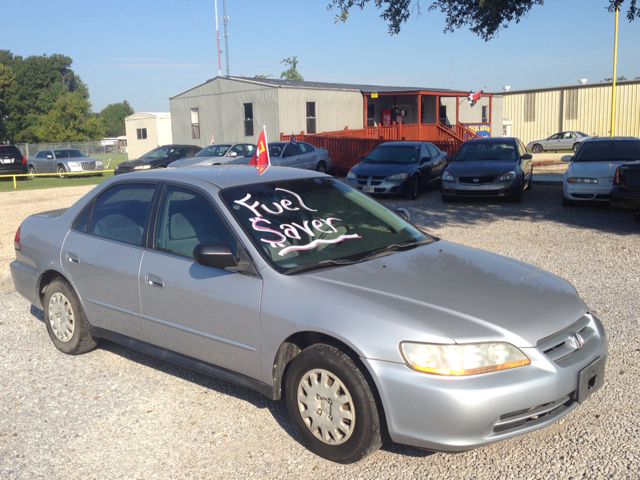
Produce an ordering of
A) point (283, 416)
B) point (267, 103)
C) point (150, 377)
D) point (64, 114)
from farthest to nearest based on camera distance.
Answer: point (64, 114)
point (267, 103)
point (150, 377)
point (283, 416)

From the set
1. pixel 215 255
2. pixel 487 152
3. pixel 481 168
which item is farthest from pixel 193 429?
pixel 487 152

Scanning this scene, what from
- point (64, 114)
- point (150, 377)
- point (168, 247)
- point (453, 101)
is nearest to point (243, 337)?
point (168, 247)

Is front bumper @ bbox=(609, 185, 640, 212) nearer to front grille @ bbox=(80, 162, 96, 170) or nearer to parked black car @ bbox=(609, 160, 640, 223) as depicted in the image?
parked black car @ bbox=(609, 160, 640, 223)

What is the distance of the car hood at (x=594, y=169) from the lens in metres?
11.6

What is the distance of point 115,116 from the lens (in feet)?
456

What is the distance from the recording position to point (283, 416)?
12.9 ft

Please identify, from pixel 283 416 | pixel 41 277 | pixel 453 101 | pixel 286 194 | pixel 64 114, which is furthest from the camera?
pixel 64 114

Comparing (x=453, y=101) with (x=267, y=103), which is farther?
(x=453, y=101)

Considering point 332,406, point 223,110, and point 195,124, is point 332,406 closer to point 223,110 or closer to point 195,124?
point 223,110

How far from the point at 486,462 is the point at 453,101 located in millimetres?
36312

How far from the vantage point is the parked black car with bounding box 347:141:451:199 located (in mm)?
14664

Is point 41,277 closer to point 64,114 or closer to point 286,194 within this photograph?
point 286,194

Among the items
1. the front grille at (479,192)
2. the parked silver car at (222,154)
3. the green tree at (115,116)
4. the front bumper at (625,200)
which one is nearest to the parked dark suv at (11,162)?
the parked silver car at (222,154)

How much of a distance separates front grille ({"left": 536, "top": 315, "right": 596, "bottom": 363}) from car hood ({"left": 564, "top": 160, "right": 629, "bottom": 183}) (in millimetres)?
9124
